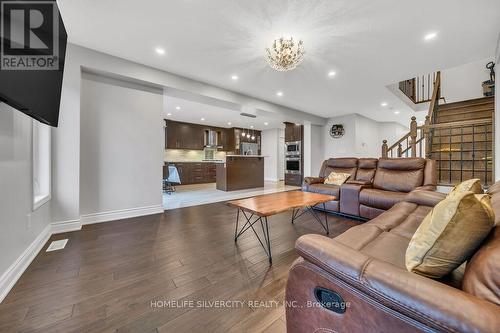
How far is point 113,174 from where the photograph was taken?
3.16 metres

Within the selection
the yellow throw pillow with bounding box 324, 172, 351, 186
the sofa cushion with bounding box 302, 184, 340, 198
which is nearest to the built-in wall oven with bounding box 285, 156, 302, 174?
the yellow throw pillow with bounding box 324, 172, 351, 186

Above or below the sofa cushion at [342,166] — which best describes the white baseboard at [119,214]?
below

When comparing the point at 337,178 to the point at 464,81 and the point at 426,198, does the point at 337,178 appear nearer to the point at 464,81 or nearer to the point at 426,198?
the point at 426,198

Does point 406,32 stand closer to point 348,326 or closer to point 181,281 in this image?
point 348,326

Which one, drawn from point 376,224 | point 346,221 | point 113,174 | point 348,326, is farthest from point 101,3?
point 346,221

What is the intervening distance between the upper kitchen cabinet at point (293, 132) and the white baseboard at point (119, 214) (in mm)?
5248

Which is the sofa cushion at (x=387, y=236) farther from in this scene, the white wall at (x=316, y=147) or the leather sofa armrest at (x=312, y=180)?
A: the white wall at (x=316, y=147)

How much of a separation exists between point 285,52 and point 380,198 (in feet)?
7.91

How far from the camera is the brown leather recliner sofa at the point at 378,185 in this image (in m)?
3.01

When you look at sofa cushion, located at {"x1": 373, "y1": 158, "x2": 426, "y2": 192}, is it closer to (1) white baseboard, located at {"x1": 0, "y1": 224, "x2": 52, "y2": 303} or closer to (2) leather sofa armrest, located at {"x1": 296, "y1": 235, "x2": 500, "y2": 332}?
(2) leather sofa armrest, located at {"x1": 296, "y1": 235, "x2": 500, "y2": 332}

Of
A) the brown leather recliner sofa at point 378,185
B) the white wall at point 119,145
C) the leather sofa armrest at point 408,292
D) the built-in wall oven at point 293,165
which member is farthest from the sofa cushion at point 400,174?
the white wall at point 119,145

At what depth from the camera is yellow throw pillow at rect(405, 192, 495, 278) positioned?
76 cm

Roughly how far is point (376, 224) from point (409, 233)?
0.22m

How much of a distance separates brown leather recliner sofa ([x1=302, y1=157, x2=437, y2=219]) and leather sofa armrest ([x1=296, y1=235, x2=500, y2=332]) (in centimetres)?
260
